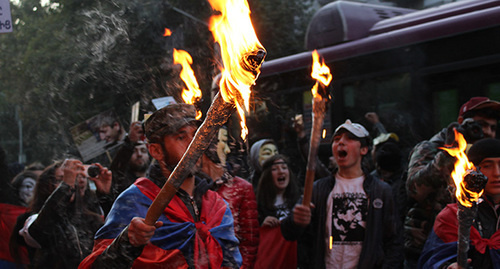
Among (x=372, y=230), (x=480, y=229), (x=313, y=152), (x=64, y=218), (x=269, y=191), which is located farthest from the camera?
(x=269, y=191)

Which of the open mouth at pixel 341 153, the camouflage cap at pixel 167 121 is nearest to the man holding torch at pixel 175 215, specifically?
the camouflage cap at pixel 167 121

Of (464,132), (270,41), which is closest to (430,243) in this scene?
(464,132)

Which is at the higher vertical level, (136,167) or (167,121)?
(167,121)

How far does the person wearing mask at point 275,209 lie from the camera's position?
17.6 feet

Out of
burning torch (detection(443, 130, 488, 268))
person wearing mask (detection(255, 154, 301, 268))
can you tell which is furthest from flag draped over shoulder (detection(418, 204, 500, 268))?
person wearing mask (detection(255, 154, 301, 268))

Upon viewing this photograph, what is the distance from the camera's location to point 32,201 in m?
5.39

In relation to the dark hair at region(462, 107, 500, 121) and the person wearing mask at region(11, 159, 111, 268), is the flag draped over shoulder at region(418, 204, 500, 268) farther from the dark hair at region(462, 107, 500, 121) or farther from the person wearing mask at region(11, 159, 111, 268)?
the person wearing mask at region(11, 159, 111, 268)

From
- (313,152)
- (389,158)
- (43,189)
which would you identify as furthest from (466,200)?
(43,189)

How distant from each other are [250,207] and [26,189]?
111 inches

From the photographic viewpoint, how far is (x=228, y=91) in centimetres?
215

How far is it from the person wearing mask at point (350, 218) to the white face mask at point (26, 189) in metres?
3.01

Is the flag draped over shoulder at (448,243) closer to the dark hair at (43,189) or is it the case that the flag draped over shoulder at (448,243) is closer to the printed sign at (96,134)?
the printed sign at (96,134)

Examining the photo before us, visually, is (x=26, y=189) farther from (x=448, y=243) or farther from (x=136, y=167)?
(x=448, y=243)

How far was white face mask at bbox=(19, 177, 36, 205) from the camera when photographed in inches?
243
